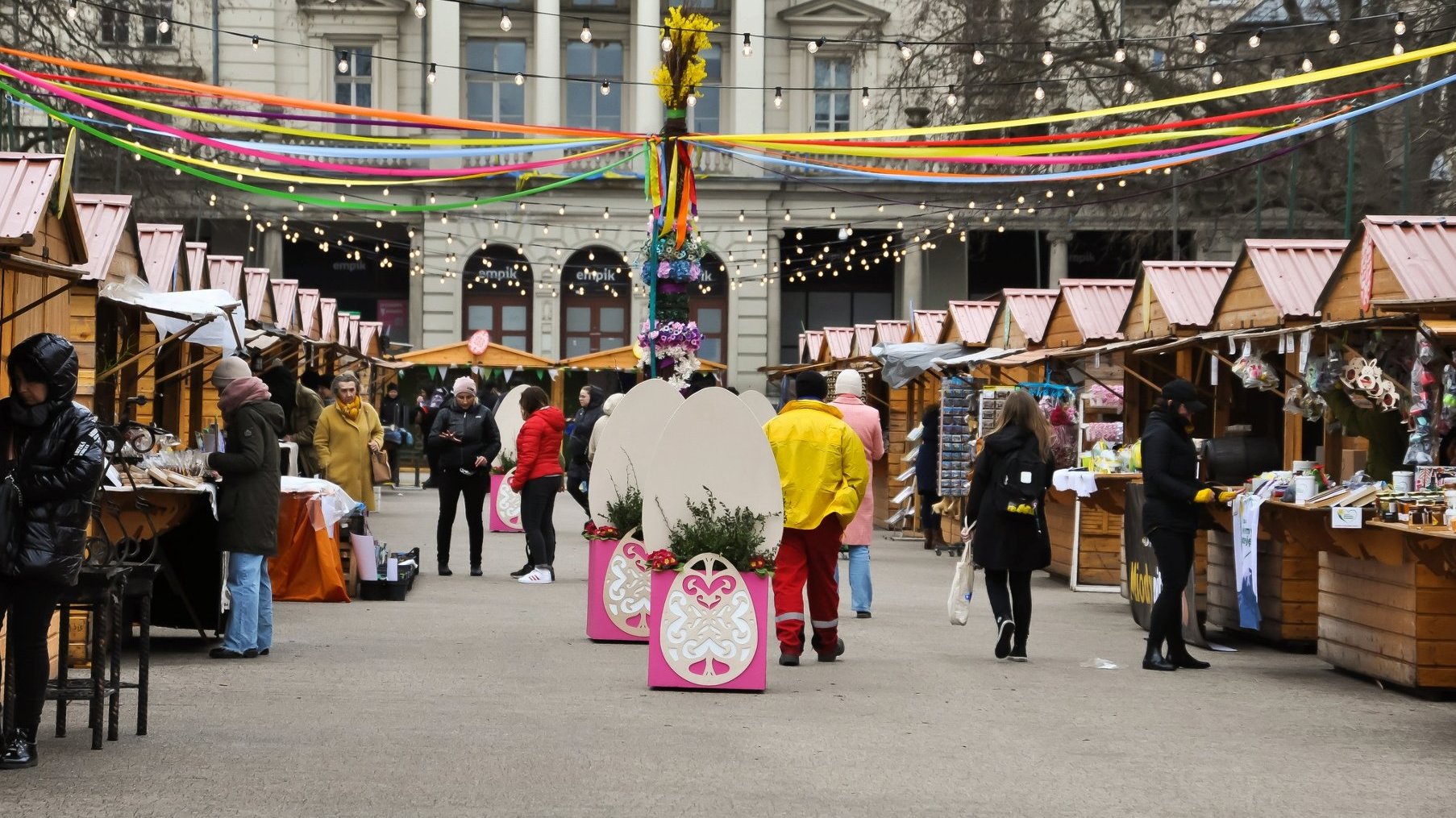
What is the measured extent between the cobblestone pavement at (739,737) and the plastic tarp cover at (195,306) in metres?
2.50

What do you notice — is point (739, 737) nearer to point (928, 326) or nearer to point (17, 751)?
point (17, 751)

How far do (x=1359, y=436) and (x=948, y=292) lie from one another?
1635 inches

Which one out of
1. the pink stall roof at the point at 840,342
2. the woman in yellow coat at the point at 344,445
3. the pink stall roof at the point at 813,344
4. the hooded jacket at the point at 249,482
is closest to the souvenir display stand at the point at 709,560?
the hooded jacket at the point at 249,482

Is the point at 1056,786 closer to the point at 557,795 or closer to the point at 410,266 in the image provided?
the point at 557,795

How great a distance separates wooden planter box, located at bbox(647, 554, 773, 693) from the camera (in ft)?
34.8

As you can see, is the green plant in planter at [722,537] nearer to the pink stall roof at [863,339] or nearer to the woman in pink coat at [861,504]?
the woman in pink coat at [861,504]

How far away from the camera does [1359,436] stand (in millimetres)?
13102

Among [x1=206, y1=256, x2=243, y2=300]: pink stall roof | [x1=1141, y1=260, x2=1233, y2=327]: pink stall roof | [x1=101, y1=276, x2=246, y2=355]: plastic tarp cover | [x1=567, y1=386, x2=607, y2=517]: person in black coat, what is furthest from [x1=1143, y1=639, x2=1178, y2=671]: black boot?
[x1=206, y1=256, x2=243, y2=300]: pink stall roof

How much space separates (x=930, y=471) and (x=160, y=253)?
9.79 metres

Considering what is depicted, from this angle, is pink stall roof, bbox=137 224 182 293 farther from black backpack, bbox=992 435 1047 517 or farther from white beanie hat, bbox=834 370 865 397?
black backpack, bbox=992 435 1047 517

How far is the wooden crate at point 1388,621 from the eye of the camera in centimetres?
1100

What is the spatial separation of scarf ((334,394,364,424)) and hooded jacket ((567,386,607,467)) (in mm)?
2408

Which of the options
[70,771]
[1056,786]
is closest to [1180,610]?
[1056,786]

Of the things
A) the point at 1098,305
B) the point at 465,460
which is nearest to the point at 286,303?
the point at 465,460
